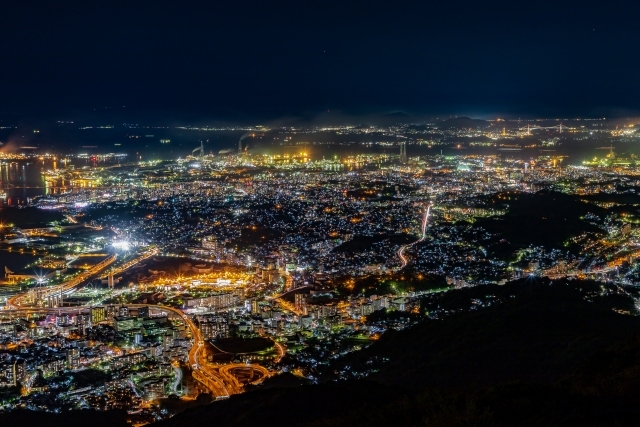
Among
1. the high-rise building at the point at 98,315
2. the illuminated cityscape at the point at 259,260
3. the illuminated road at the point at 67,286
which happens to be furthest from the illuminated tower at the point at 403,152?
the high-rise building at the point at 98,315

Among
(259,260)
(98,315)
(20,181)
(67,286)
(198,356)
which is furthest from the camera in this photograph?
(20,181)

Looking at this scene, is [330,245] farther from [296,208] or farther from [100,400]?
[100,400]

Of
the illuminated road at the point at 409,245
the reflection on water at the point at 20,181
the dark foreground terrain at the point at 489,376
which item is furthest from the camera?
the reflection on water at the point at 20,181

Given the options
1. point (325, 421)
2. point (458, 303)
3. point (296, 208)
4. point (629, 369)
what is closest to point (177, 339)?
point (458, 303)

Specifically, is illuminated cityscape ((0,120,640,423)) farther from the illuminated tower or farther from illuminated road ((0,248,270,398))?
the illuminated tower

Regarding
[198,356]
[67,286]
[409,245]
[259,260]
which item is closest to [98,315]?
[198,356]

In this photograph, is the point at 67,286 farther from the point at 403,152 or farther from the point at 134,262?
the point at 403,152

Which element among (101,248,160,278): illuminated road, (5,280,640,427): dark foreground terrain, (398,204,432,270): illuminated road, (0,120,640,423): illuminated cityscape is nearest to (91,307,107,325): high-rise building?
(0,120,640,423): illuminated cityscape

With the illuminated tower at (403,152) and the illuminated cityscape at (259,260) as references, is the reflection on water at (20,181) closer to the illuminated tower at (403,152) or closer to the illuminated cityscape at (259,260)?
the illuminated cityscape at (259,260)
